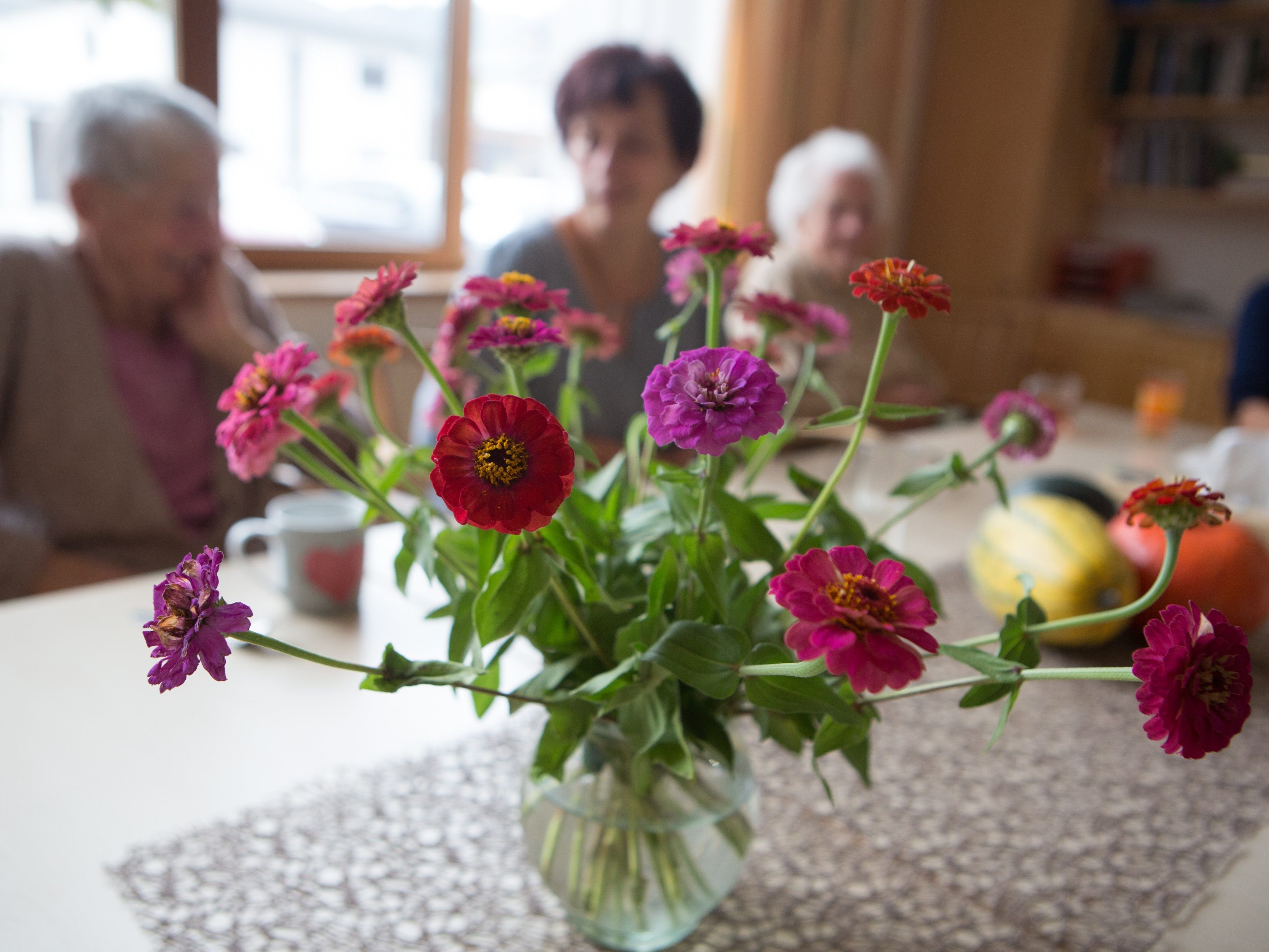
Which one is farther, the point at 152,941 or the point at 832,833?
the point at 832,833

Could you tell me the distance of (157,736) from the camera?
→ 2.28 ft

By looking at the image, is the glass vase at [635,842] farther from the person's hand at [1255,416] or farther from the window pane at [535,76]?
the window pane at [535,76]

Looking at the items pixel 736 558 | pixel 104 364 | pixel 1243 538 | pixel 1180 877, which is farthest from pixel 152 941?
pixel 104 364

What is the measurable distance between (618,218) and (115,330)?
2.82 ft

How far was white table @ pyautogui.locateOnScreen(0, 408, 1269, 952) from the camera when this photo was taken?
557 millimetres

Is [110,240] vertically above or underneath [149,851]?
above

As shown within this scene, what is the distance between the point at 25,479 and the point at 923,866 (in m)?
1.40

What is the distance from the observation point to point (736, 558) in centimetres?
48

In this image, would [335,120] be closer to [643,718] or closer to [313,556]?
[313,556]

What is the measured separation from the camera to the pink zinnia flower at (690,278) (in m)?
0.55

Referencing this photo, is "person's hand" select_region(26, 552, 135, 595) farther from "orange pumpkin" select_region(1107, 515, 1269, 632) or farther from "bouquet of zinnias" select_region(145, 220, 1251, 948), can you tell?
"orange pumpkin" select_region(1107, 515, 1269, 632)

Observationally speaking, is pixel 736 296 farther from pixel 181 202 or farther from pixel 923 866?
pixel 181 202

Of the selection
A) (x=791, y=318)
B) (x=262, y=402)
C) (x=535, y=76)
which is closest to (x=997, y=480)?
(x=791, y=318)

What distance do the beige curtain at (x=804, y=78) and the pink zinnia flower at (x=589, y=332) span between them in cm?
272
